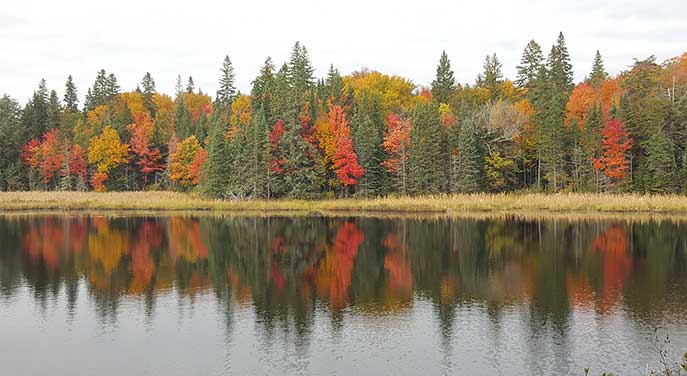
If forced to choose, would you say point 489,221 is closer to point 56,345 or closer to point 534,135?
point 534,135

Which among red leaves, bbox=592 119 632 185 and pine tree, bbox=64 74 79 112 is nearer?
red leaves, bbox=592 119 632 185

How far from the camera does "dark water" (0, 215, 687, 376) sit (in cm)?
1692

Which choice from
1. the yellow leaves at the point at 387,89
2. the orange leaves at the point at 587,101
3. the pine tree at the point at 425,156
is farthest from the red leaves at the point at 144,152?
the orange leaves at the point at 587,101

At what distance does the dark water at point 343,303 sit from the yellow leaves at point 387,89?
53.6 metres

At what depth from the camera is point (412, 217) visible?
58.8m

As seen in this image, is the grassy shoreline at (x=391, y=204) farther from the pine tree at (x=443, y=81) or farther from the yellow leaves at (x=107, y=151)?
the pine tree at (x=443, y=81)

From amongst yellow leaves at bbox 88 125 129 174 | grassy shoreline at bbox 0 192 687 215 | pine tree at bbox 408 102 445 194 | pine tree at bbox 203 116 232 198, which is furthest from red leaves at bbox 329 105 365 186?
yellow leaves at bbox 88 125 129 174

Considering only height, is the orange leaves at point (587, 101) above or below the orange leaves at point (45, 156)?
above

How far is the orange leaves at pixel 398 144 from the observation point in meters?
73.8

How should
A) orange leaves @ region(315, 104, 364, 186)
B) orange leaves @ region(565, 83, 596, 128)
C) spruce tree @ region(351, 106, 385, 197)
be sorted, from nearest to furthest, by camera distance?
orange leaves @ region(315, 104, 364, 186) → spruce tree @ region(351, 106, 385, 197) → orange leaves @ region(565, 83, 596, 128)

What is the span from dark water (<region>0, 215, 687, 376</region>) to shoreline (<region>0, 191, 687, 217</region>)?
521 inches

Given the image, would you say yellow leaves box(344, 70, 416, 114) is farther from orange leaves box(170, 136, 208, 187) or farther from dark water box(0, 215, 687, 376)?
dark water box(0, 215, 687, 376)

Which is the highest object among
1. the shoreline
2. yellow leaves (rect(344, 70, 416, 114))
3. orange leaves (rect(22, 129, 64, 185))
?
yellow leaves (rect(344, 70, 416, 114))

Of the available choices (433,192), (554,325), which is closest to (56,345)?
(554,325)
